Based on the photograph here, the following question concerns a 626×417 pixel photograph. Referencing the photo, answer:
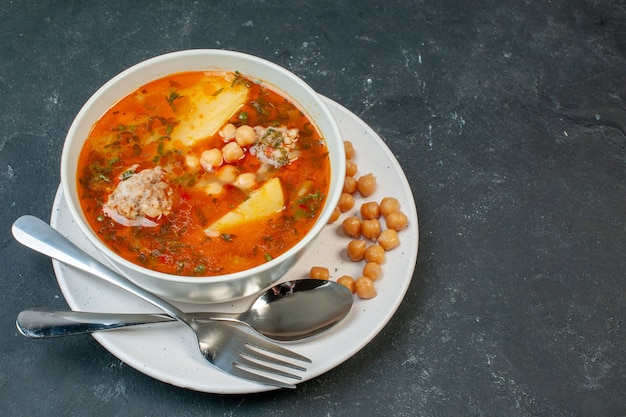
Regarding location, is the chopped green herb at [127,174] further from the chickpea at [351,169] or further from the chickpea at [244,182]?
the chickpea at [351,169]

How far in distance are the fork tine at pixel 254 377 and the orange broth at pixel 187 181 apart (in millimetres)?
394

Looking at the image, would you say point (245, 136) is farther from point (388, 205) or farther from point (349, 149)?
point (388, 205)

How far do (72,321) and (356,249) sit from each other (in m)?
1.21

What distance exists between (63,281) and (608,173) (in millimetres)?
2819

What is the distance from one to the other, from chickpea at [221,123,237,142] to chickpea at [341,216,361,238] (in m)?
0.63

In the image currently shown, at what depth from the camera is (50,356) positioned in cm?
349

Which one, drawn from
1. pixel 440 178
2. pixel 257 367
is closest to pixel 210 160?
pixel 257 367

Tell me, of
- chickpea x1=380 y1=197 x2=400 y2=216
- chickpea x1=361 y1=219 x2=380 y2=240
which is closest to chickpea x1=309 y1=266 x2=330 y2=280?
chickpea x1=361 y1=219 x2=380 y2=240

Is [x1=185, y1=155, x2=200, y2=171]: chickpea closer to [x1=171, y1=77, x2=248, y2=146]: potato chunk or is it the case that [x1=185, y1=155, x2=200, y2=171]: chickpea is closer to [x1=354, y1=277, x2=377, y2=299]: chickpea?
[x1=171, y1=77, x2=248, y2=146]: potato chunk

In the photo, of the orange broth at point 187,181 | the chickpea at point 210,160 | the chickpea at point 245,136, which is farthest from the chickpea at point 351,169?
the chickpea at point 210,160

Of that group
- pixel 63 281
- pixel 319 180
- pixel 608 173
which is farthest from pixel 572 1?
pixel 63 281

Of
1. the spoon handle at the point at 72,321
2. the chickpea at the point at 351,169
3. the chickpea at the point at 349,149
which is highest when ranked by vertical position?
the spoon handle at the point at 72,321

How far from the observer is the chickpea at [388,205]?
3.48 m

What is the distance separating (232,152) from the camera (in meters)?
3.28
